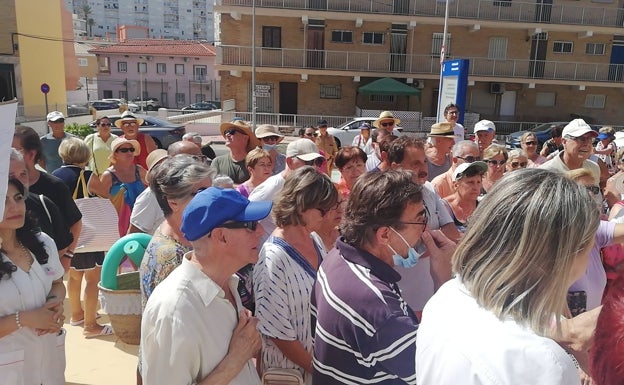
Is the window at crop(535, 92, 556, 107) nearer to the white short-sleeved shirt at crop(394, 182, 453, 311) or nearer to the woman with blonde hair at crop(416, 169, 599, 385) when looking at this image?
the white short-sleeved shirt at crop(394, 182, 453, 311)

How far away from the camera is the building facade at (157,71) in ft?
173

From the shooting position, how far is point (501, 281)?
48.8 inches

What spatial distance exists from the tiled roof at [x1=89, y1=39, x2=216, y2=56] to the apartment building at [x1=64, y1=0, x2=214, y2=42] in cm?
8827

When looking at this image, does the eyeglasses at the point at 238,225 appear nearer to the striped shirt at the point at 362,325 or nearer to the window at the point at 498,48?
the striped shirt at the point at 362,325

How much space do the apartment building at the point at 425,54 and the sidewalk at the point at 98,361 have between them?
22.8 meters

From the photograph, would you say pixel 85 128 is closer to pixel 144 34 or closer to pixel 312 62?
pixel 312 62

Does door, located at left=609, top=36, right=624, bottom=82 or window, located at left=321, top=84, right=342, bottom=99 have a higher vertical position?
door, located at left=609, top=36, right=624, bottom=82

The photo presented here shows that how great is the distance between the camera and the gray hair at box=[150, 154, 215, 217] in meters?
2.54

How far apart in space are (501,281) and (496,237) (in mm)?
121

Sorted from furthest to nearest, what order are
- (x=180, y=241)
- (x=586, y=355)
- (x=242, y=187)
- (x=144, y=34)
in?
(x=144, y=34) < (x=242, y=187) < (x=180, y=241) < (x=586, y=355)

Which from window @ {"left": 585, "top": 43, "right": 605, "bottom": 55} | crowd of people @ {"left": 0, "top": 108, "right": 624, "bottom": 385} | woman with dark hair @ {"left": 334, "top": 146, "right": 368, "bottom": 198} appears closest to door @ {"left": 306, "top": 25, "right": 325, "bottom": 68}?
window @ {"left": 585, "top": 43, "right": 605, "bottom": 55}

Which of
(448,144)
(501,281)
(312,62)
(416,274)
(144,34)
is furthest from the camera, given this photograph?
Answer: (144,34)

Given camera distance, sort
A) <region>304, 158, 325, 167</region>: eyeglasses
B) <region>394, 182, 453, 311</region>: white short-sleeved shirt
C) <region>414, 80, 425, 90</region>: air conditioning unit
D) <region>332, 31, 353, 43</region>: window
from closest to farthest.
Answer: <region>394, 182, 453, 311</region>: white short-sleeved shirt
<region>304, 158, 325, 167</region>: eyeglasses
<region>332, 31, 353, 43</region>: window
<region>414, 80, 425, 90</region>: air conditioning unit

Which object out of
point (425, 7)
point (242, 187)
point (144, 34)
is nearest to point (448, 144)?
point (242, 187)
